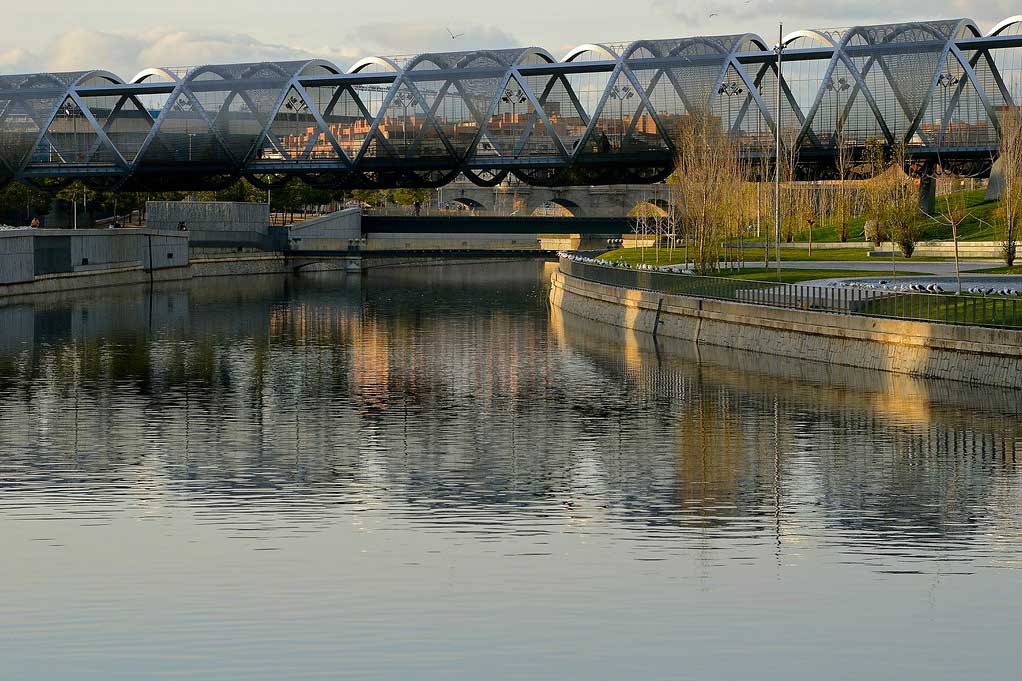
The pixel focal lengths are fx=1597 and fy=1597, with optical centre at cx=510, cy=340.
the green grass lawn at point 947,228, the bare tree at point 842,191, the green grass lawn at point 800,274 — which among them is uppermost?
the bare tree at point 842,191

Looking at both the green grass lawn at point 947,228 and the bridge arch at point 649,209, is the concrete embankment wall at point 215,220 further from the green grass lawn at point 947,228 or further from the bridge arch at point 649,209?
the green grass lawn at point 947,228

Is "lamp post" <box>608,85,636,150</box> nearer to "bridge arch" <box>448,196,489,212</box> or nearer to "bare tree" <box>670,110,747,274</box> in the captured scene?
"bare tree" <box>670,110,747,274</box>

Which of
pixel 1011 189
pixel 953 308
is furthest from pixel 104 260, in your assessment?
pixel 953 308

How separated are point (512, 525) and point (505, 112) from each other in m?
110

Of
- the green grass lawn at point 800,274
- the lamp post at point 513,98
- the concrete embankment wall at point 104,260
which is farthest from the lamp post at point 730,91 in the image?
the green grass lawn at point 800,274

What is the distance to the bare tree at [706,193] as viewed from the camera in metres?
76.7

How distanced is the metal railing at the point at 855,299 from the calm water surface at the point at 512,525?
2159mm

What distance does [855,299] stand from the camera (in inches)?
1873

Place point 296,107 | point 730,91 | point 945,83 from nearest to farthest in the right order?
point 945,83, point 730,91, point 296,107

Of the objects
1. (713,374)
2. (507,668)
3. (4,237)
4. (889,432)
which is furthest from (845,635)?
(4,237)

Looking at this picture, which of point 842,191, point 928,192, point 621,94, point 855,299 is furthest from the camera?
point 621,94

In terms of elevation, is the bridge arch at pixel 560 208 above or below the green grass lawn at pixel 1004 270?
above

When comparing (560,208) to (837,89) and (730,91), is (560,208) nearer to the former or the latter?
(730,91)

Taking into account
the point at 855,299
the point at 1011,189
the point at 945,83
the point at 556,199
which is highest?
the point at 945,83
